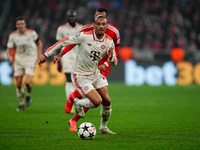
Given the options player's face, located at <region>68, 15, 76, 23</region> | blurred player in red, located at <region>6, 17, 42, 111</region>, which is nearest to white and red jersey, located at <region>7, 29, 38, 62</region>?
blurred player in red, located at <region>6, 17, 42, 111</region>

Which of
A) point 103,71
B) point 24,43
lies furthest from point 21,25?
point 103,71

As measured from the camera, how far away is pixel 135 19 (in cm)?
2803

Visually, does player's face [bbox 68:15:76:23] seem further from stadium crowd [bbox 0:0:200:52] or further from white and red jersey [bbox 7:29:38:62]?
stadium crowd [bbox 0:0:200:52]

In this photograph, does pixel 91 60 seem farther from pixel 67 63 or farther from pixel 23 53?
pixel 23 53

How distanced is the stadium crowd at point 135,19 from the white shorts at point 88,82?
18381mm

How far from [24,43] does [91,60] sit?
17.2 feet

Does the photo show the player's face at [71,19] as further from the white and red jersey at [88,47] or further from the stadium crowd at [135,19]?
the stadium crowd at [135,19]

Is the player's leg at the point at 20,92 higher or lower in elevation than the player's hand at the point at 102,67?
lower

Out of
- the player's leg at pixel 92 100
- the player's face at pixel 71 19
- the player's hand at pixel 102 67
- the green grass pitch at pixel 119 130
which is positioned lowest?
the green grass pitch at pixel 119 130

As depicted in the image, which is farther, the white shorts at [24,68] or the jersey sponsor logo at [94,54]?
the white shorts at [24,68]

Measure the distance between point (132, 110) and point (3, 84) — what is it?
41.2 ft

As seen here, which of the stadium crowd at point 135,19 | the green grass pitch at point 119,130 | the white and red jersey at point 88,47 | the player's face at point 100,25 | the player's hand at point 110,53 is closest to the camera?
the green grass pitch at point 119,130

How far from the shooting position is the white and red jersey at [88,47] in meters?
7.55

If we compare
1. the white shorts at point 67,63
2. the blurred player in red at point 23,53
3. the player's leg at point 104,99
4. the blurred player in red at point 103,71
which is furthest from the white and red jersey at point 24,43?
the player's leg at point 104,99
